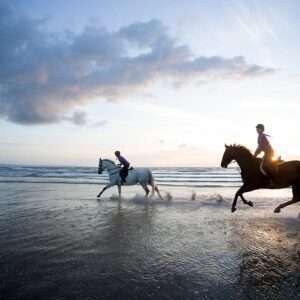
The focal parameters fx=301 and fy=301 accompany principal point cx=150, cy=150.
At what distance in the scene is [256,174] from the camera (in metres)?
10.4

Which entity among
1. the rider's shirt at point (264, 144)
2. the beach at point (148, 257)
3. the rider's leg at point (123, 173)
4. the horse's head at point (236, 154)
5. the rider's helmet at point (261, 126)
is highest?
the rider's helmet at point (261, 126)

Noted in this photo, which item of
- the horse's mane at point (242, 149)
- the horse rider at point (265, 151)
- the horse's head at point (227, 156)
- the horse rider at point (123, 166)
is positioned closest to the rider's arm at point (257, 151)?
the horse rider at point (265, 151)

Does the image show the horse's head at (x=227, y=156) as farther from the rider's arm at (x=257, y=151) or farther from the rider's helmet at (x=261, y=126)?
the rider's helmet at (x=261, y=126)

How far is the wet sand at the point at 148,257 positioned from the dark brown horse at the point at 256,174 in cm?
98

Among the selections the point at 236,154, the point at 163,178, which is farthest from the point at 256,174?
the point at 163,178

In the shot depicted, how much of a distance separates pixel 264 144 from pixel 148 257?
6.34m

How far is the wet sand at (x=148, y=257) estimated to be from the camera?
4.23 m

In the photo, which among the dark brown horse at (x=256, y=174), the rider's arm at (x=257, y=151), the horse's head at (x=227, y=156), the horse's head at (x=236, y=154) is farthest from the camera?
the horse's head at (x=227, y=156)

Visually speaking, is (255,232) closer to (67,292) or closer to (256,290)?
(256,290)

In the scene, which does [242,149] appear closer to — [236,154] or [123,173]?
[236,154]

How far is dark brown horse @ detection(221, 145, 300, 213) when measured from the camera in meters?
9.68

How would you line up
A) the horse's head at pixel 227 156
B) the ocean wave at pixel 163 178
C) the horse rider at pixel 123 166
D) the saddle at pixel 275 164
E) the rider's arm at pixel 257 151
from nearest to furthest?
the saddle at pixel 275 164 → the rider's arm at pixel 257 151 → the horse's head at pixel 227 156 → the horse rider at pixel 123 166 → the ocean wave at pixel 163 178

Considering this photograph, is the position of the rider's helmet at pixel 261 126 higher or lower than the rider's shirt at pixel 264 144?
higher

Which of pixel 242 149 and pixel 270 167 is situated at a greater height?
pixel 242 149
